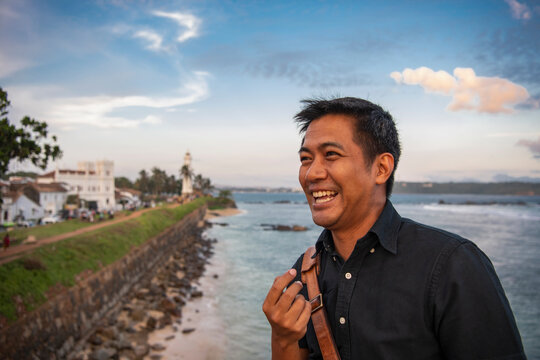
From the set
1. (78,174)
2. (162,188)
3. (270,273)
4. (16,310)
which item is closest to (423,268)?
(16,310)

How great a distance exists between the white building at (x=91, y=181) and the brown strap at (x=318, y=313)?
5084cm

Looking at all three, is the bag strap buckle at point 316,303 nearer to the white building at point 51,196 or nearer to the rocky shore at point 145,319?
the rocky shore at point 145,319

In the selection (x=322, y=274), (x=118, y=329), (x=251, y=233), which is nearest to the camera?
(x=322, y=274)

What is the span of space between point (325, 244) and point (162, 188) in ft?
280

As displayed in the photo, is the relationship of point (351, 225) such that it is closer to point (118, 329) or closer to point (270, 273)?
point (118, 329)

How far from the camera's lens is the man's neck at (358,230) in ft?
6.15

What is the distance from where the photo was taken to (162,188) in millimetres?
83562

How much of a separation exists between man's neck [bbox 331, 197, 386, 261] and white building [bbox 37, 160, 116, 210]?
51.0m

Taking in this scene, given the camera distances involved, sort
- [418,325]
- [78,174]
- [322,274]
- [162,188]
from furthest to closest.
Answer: [162,188], [78,174], [322,274], [418,325]

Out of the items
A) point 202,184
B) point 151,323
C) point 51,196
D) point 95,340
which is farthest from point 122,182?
point 95,340

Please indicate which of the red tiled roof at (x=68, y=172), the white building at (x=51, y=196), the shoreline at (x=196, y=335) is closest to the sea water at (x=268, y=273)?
the shoreline at (x=196, y=335)

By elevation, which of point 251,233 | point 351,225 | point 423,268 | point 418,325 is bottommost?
point 251,233

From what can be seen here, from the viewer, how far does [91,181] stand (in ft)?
166

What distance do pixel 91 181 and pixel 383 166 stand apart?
55.0 meters
